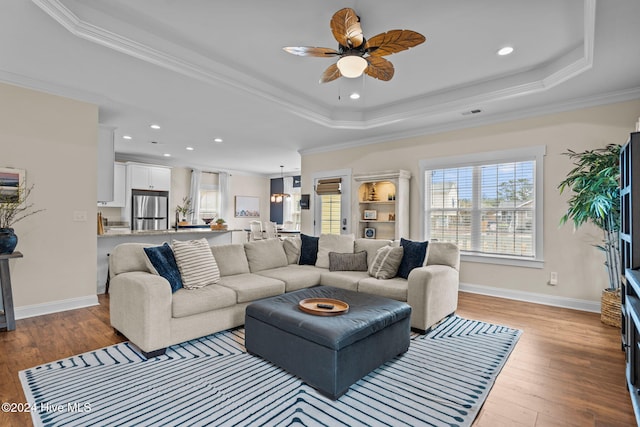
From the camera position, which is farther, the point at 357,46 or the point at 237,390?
the point at 357,46

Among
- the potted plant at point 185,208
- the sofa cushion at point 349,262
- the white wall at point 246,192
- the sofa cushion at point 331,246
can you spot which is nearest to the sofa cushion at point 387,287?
the sofa cushion at point 349,262

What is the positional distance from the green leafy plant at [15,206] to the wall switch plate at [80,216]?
34 cm

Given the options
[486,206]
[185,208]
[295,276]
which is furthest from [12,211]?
[486,206]

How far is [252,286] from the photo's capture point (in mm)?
3342

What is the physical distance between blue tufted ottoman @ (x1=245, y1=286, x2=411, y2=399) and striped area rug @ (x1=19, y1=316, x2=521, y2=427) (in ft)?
0.31

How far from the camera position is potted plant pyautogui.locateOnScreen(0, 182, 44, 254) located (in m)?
3.19

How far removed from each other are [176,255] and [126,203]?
18.6ft

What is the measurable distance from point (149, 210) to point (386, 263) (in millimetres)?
6812

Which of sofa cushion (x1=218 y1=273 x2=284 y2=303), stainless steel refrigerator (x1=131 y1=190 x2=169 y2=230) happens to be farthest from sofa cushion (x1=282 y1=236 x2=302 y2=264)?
stainless steel refrigerator (x1=131 y1=190 x2=169 y2=230)

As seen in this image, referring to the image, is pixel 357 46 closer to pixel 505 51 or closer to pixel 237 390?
pixel 505 51

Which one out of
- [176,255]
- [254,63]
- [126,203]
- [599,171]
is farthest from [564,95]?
[126,203]

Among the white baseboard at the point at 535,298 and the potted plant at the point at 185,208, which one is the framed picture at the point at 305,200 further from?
the potted plant at the point at 185,208

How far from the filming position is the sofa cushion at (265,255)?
4138 mm

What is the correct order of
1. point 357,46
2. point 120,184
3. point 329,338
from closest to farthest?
point 329,338, point 357,46, point 120,184
